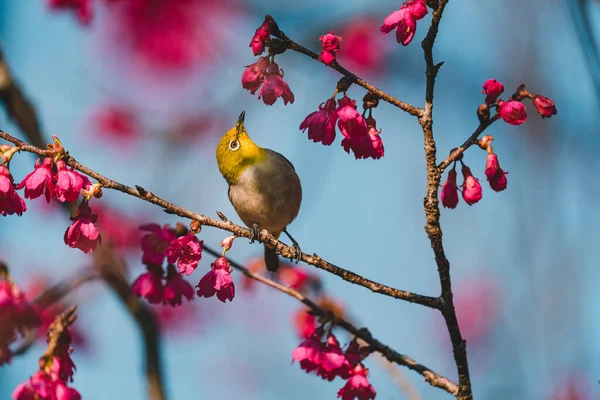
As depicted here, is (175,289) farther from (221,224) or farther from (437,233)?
(437,233)

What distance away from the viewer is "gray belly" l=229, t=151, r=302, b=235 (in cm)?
418

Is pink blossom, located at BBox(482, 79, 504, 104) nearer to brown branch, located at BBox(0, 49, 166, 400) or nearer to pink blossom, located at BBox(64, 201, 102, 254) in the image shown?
pink blossom, located at BBox(64, 201, 102, 254)

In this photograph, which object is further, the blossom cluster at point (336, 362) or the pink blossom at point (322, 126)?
the blossom cluster at point (336, 362)

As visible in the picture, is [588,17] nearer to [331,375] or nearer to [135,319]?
[331,375]

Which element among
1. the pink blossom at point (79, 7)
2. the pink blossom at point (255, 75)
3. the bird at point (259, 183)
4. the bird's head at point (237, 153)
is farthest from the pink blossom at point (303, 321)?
the pink blossom at point (79, 7)

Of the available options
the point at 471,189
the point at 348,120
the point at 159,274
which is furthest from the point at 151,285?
the point at 471,189

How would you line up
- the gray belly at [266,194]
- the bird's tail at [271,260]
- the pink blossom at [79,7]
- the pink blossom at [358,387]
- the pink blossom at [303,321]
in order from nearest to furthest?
the pink blossom at [358,387] < the pink blossom at [303,321] < the gray belly at [266,194] < the bird's tail at [271,260] < the pink blossom at [79,7]

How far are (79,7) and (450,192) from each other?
343 cm

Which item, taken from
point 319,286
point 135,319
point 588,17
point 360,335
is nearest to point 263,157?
point 319,286

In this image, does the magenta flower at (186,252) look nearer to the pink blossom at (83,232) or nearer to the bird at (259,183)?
the pink blossom at (83,232)

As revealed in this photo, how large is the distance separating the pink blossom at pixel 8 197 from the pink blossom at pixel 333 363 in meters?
1.24

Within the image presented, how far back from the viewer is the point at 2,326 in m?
2.76

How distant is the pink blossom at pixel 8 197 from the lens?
86.9 inches

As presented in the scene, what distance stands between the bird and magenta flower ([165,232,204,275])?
1.75 m
